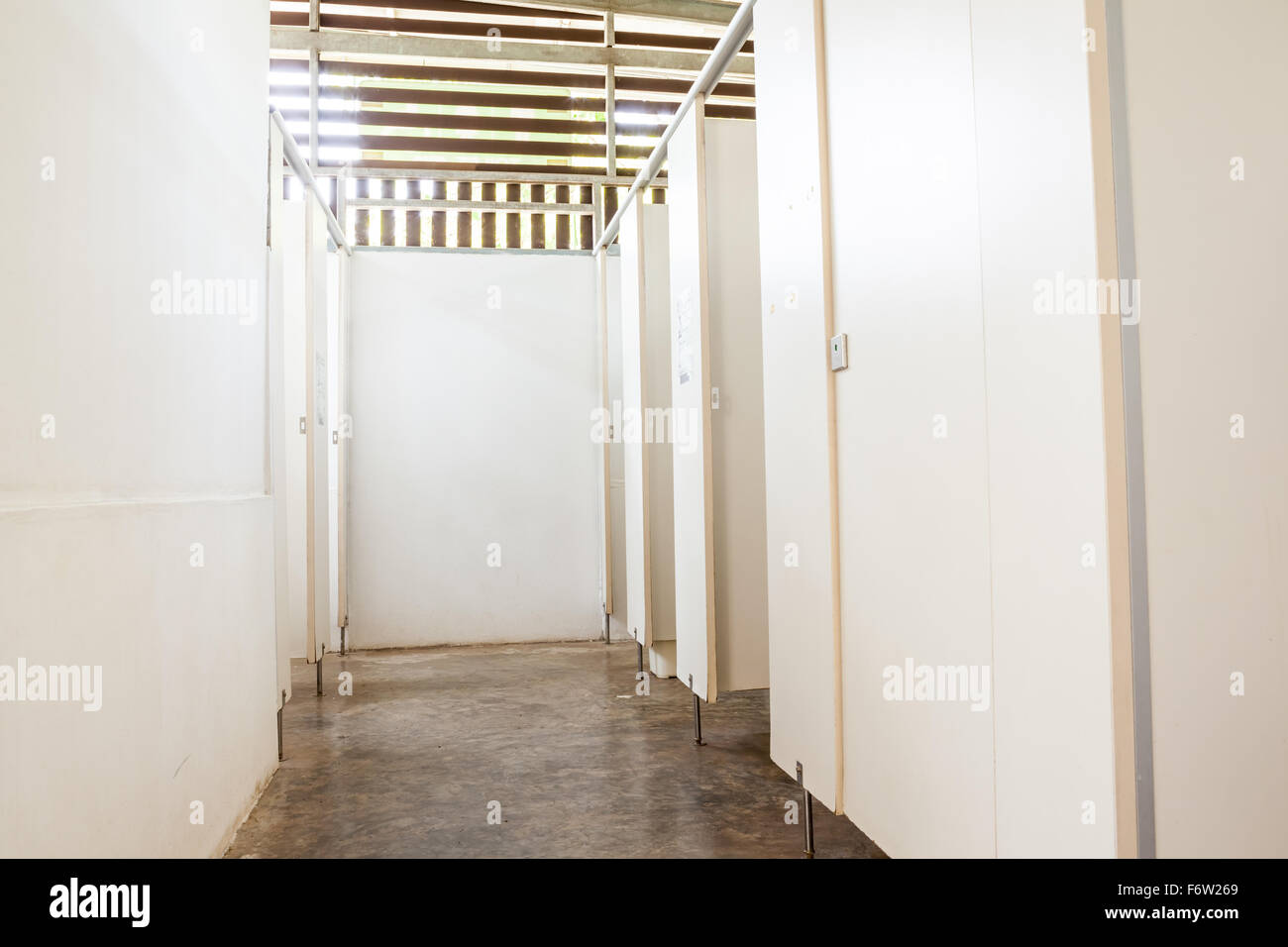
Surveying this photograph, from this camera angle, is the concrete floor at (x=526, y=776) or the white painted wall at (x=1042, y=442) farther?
the concrete floor at (x=526, y=776)

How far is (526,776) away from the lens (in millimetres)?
3039

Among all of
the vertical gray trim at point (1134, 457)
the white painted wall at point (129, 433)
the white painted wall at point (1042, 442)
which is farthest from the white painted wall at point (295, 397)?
the vertical gray trim at point (1134, 457)

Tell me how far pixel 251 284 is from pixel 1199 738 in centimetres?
271

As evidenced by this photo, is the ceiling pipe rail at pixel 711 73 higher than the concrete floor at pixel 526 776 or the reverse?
higher

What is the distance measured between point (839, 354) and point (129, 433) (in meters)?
1.56

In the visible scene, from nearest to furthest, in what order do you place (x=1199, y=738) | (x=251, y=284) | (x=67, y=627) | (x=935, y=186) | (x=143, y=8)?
(x=1199, y=738) < (x=67, y=627) < (x=935, y=186) < (x=143, y=8) < (x=251, y=284)

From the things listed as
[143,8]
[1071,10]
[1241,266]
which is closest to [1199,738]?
[1241,266]

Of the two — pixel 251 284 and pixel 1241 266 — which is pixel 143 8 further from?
pixel 1241 266

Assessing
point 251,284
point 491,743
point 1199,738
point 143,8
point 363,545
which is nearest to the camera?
point 1199,738

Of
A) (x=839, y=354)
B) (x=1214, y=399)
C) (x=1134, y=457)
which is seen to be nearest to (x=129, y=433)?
(x=839, y=354)

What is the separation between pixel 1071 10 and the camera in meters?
1.24

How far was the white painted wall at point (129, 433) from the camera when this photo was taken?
1.36m

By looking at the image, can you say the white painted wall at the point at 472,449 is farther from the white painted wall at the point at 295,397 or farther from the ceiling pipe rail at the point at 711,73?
the ceiling pipe rail at the point at 711,73

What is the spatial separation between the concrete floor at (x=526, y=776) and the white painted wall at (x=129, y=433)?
35 cm
